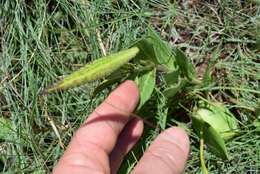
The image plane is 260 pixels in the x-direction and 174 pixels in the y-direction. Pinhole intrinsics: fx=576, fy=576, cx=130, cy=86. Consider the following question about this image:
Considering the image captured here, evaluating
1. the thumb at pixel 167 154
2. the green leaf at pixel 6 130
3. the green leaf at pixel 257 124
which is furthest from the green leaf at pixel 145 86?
the green leaf at pixel 6 130

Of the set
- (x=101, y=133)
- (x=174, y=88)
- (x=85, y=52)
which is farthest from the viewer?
(x=85, y=52)

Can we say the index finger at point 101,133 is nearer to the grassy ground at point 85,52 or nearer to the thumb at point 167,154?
the thumb at point 167,154

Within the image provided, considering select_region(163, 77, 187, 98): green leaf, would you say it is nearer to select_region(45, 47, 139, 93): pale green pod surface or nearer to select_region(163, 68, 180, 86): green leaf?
select_region(163, 68, 180, 86): green leaf

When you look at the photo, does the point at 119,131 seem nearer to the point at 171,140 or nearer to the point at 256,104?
the point at 171,140

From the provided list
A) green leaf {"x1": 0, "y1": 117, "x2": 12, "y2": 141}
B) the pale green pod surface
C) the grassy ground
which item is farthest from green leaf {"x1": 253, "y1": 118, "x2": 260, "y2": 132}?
green leaf {"x1": 0, "y1": 117, "x2": 12, "y2": 141}

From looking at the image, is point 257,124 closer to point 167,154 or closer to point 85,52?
point 167,154

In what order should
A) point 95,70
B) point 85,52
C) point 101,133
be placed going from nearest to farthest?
1. point 95,70
2. point 101,133
3. point 85,52

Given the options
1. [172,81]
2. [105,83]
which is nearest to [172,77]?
[172,81]
